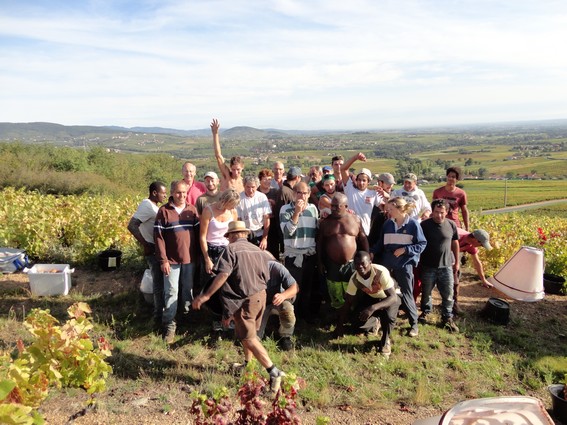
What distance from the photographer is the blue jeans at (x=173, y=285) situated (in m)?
4.86

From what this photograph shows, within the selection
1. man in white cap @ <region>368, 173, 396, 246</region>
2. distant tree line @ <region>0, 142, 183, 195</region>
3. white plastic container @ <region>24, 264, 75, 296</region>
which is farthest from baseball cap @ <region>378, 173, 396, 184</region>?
distant tree line @ <region>0, 142, 183, 195</region>

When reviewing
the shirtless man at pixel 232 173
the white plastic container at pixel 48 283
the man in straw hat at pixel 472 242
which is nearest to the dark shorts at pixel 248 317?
the shirtless man at pixel 232 173

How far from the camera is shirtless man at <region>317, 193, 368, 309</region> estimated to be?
4.89 m

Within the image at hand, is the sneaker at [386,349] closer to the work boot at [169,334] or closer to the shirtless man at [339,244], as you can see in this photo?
the shirtless man at [339,244]

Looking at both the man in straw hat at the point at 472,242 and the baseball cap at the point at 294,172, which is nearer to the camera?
the man in straw hat at the point at 472,242

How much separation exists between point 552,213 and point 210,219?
167ft

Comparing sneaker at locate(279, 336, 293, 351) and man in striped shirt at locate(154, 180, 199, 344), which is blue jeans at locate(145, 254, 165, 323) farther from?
sneaker at locate(279, 336, 293, 351)

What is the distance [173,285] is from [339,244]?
6.85 feet

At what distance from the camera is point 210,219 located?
15.8 feet

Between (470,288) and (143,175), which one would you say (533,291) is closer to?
(470,288)

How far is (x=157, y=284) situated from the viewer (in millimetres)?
5098

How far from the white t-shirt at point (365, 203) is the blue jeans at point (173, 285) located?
7.85ft

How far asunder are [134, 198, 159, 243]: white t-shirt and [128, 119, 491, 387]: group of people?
1 cm

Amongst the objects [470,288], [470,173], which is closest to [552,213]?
[470,173]
